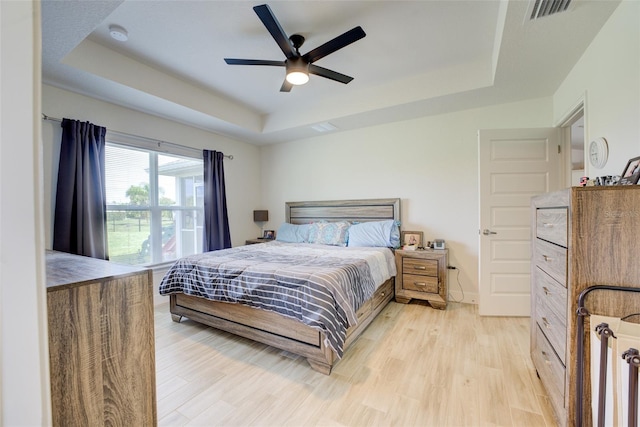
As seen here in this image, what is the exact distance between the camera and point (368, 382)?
1.81 meters

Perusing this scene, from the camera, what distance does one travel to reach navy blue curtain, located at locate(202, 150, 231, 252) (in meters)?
3.94

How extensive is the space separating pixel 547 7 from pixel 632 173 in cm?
113

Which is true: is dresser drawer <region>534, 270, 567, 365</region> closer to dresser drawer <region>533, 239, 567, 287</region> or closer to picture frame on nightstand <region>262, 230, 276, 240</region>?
dresser drawer <region>533, 239, 567, 287</region>

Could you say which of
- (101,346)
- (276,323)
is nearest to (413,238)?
(276,323)

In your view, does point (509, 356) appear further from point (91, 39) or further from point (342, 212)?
point (91, 39)

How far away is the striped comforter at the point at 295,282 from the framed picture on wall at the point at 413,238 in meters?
0.65

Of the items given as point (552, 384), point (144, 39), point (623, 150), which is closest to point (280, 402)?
point (552, 384)

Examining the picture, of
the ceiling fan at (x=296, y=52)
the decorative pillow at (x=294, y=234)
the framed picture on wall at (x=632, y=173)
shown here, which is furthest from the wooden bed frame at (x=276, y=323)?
the ceiling fan at (x=296, y=52)

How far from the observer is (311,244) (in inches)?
150

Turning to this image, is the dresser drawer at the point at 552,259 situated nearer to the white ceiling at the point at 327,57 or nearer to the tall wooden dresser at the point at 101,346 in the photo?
the white ceiling at the point at 327,57

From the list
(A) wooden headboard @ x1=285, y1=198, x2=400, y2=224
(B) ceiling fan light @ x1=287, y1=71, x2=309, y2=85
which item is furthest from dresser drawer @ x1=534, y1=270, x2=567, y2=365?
(B) ceiling fan light @ x1=287, y1=71, x2=309, y2=85

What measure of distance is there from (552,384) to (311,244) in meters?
2.80

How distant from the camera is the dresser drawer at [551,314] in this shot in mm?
1248

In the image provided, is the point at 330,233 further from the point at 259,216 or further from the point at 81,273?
the point at 81,273
